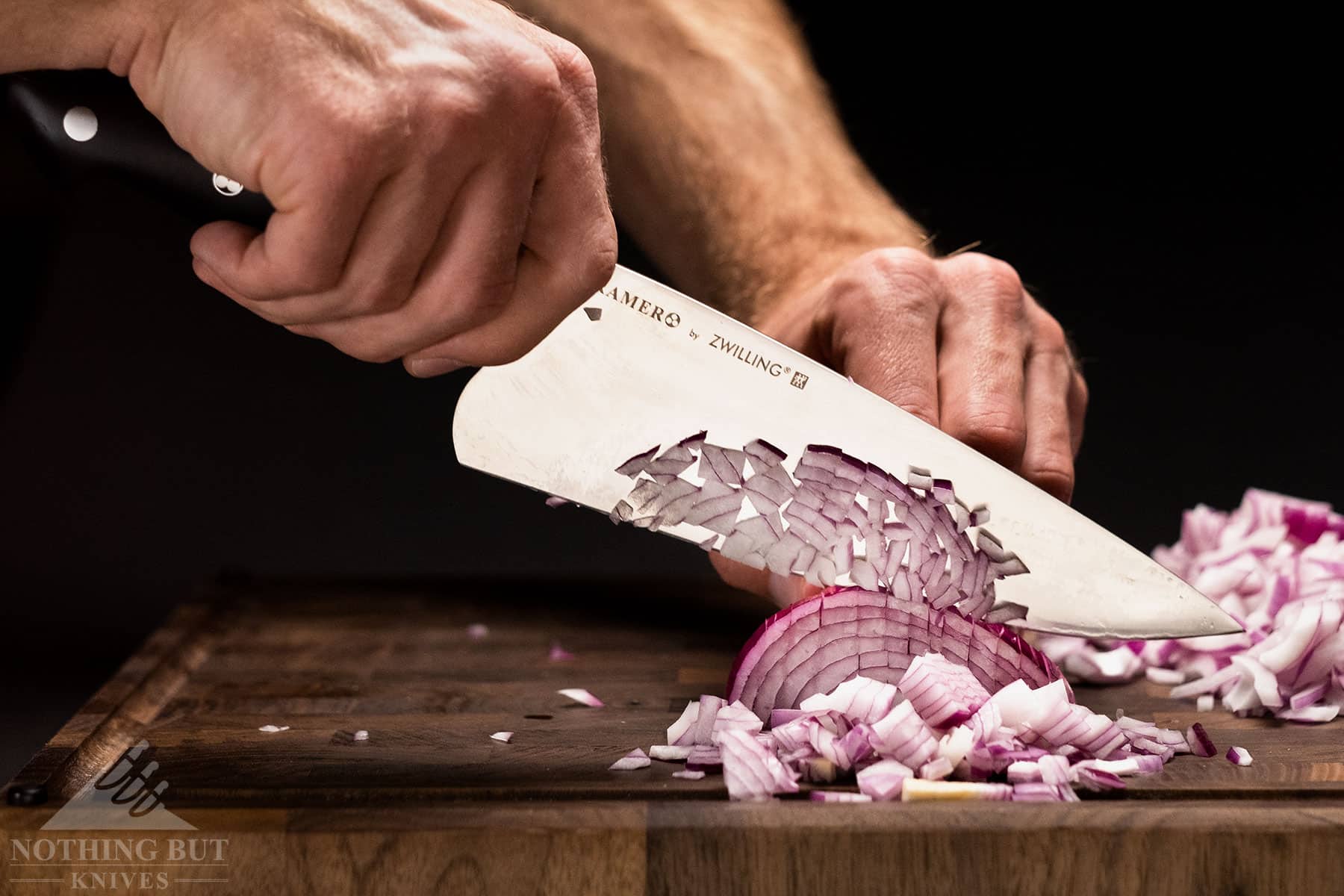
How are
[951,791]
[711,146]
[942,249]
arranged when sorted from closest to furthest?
[951,791] < [711,146] < [942,249]

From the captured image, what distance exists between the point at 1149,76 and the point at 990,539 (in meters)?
1.96

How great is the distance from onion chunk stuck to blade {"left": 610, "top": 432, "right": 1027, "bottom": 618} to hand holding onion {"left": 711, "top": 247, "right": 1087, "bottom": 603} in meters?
0.13

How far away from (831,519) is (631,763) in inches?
13.9

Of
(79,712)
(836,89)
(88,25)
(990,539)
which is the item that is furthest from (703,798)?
(836,89)

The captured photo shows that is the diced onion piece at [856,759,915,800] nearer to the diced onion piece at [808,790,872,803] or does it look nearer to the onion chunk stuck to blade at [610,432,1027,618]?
the diced onion piece at [808,790,872,803]

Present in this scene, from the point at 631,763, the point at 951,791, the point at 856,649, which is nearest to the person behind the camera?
the point at 951,791

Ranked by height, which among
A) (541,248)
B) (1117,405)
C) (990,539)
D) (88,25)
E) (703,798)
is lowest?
(703,798)

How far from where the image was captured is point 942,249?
125 inches

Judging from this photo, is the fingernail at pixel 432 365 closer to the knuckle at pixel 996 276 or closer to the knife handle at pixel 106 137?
the knife handle at pixel 106 137

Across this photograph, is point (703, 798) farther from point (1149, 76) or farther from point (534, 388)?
point (1149, 76)

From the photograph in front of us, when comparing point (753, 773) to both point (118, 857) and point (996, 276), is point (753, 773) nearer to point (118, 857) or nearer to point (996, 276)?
point (118, 857)

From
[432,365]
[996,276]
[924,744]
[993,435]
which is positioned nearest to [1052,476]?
[993,435]

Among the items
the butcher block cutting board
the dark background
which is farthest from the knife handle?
the dark background

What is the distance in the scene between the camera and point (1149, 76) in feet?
10.3
